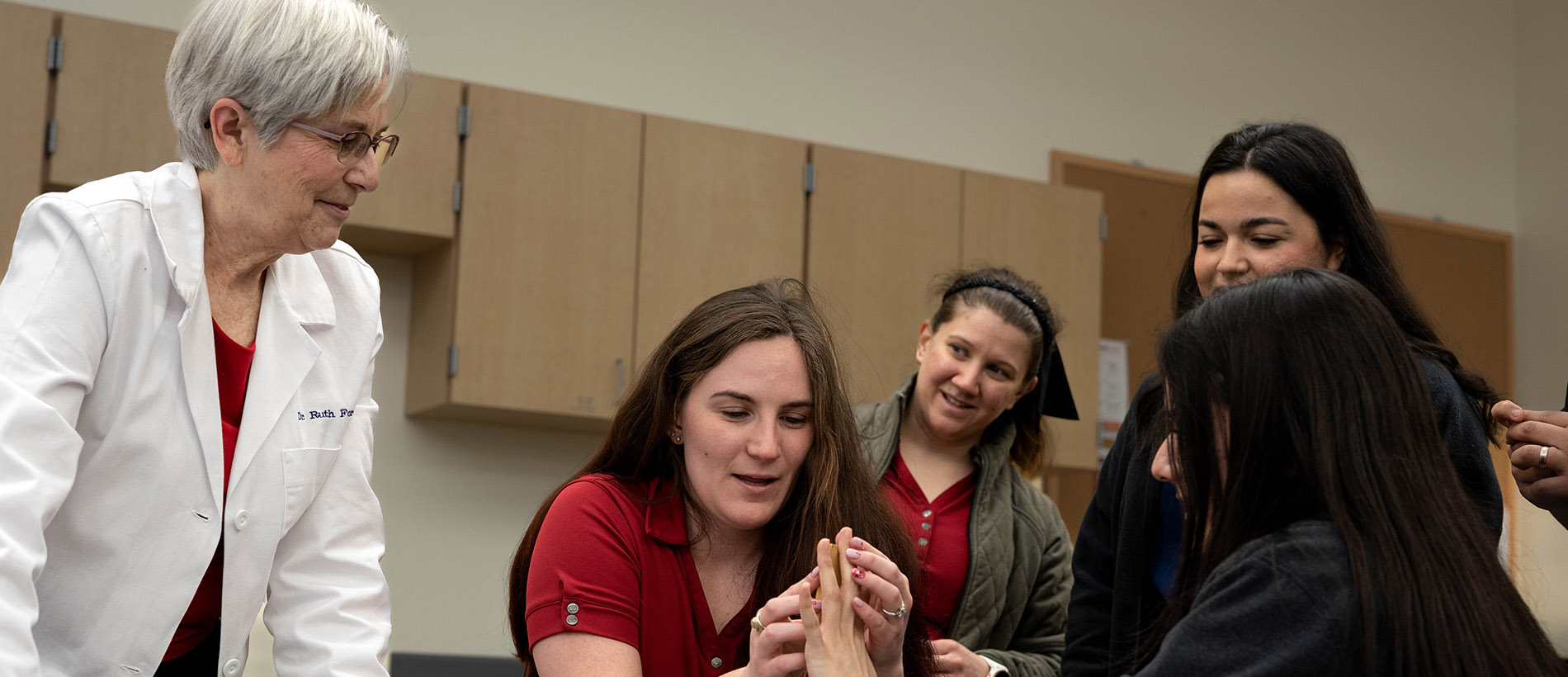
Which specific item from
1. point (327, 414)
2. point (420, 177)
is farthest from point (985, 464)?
point (420, 177)

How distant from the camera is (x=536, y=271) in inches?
152

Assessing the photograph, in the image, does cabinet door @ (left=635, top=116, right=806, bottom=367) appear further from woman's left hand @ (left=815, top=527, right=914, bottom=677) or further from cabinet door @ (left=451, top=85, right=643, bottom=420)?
woman's left hand @ (left=815, top=527, right=914, bottom=677)

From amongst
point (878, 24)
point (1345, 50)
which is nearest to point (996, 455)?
point (878, 24)

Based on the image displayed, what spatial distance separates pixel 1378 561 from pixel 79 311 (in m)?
1.28

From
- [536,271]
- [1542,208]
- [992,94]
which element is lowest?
[536,271]

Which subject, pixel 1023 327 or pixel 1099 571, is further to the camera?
pixel 1023 327

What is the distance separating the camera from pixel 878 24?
16.0 feet

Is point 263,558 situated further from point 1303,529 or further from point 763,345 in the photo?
point 1303,529

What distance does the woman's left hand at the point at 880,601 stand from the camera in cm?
160

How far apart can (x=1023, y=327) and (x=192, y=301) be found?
4.88 ft

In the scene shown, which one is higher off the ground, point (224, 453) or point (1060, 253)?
point (1060, 253)

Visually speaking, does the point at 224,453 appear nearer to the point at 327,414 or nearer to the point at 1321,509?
the point at 327,414

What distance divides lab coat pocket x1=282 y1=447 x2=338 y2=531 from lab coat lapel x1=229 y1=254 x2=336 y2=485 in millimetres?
43

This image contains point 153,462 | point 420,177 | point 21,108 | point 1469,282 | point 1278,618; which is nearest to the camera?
point 1278,618
